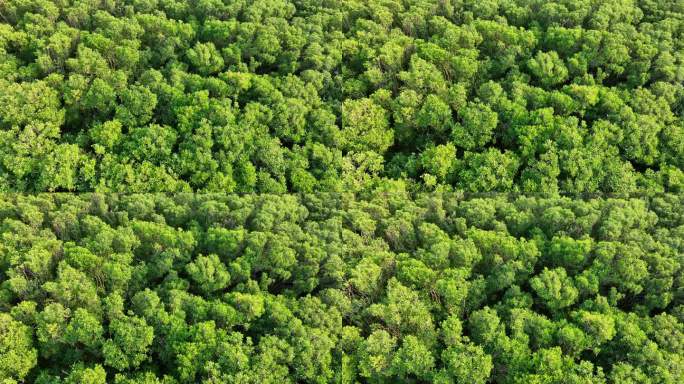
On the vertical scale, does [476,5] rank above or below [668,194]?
above

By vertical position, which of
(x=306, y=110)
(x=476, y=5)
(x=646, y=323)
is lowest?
(x=646, y=323)

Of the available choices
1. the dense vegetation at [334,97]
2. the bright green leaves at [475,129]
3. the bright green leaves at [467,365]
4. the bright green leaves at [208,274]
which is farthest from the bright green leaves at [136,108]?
the bright green leaves at [467,365]

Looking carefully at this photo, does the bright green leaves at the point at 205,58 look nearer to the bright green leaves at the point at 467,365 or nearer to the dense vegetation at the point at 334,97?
the dense vegetation at the point at 334,97

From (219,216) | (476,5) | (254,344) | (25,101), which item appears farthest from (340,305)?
(476,5)

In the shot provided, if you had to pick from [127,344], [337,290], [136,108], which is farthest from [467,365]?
[136,108]

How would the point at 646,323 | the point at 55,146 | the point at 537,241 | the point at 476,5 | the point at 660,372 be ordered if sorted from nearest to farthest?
1. the point at 660,372
2. the point at 646,323
3. the point at 537,241
4. the point at 55,146
5. the point at 476,5

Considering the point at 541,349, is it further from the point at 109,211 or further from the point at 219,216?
the point at 109,211
